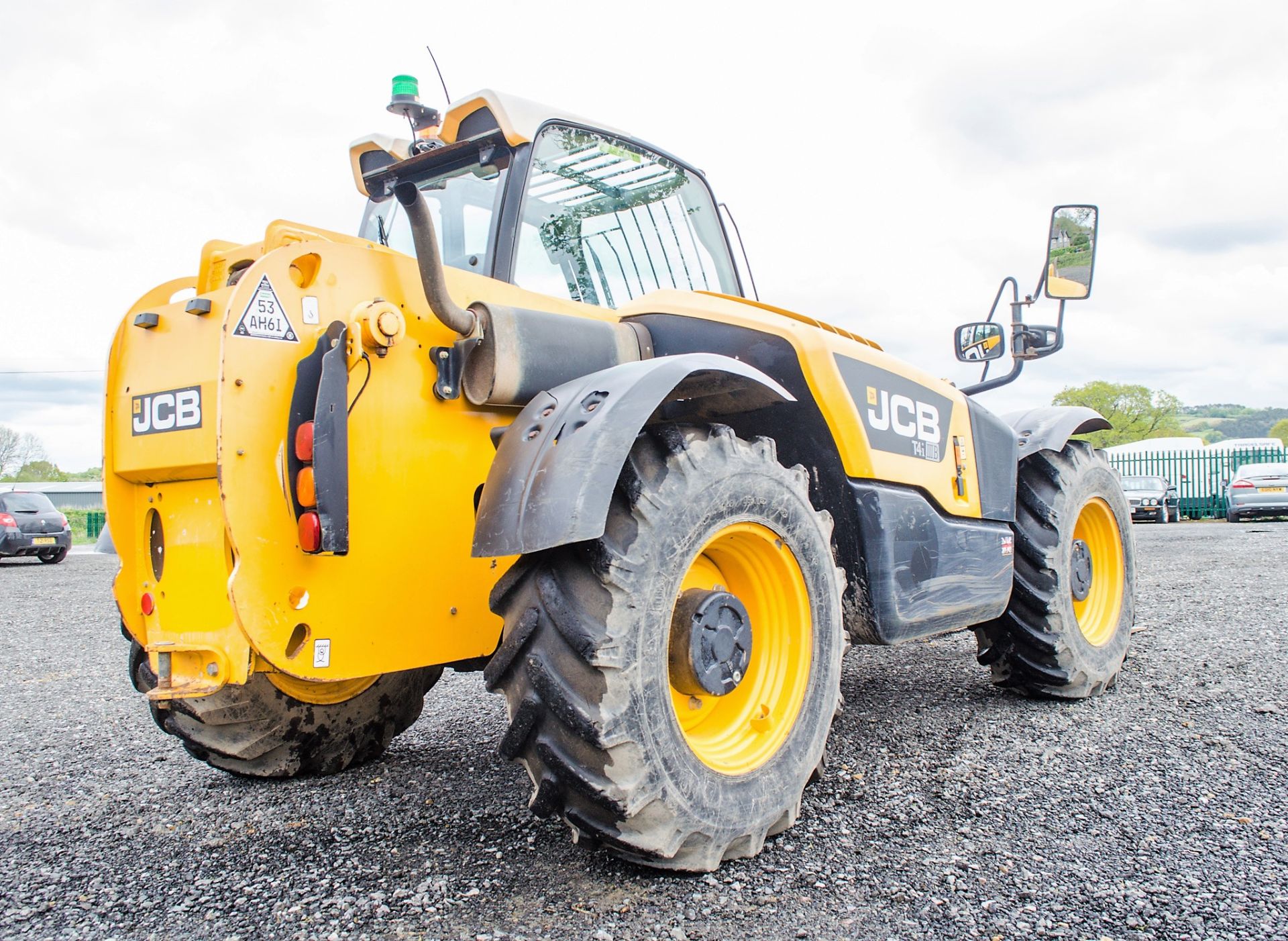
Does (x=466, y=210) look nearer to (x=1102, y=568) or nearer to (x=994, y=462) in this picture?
(x=994, y=462)

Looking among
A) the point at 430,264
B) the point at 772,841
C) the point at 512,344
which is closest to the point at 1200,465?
the point at 772,841

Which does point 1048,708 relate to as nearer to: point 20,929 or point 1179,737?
point 1179,737

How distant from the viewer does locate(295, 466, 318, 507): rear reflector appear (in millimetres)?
2318

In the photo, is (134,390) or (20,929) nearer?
(20,929)

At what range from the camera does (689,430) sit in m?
2.61

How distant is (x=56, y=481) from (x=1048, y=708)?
67.2m

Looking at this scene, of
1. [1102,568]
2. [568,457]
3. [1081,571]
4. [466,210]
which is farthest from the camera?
[1102,568]

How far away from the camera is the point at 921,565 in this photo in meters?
3.49

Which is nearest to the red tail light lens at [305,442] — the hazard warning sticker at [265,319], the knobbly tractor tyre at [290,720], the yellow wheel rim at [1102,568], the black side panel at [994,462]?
the hazard warning sticker at [265,319]

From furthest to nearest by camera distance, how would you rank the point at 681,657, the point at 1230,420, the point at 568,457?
the point at 1230,420
the point at 681,657
the point at 568,457

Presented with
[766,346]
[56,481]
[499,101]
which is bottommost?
[56,481]

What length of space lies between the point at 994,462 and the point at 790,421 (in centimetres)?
142

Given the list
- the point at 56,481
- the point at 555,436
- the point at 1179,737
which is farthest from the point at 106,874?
the point at 56,481

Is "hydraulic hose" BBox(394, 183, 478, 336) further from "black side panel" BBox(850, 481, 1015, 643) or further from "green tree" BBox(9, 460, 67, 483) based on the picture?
"green tree" BBox(9, 460, 67, 483)
